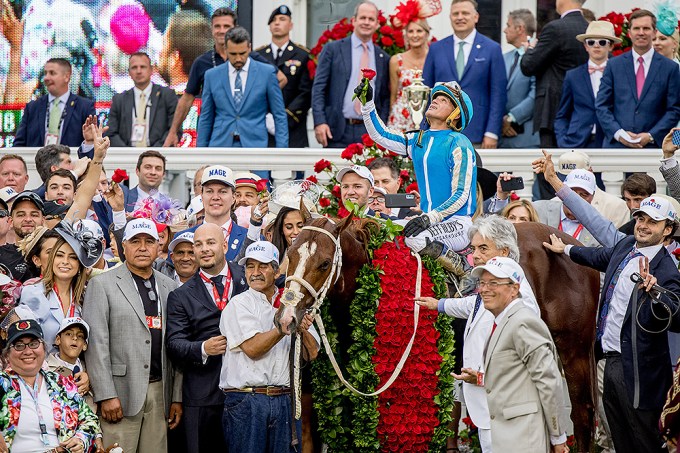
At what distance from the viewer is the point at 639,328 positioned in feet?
36.7

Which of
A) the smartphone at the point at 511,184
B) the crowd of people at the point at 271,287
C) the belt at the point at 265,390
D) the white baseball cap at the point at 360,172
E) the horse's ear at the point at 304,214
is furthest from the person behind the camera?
the smartphone at the point at 511,184

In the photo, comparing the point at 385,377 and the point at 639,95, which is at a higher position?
the point at 639,95

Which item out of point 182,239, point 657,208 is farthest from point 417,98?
point 657,208

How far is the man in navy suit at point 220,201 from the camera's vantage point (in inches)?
512

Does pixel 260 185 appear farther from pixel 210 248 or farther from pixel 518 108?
pixel 518 108

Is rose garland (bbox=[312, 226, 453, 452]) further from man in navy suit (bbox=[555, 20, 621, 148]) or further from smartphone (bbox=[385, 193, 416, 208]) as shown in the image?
man in navy suit (bbox=[555, 20, 621, 148])

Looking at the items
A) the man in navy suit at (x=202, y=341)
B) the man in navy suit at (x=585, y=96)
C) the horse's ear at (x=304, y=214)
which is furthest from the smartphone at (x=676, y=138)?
the man in navy suit at (x=202, y=341)

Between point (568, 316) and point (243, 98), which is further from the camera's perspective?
point (243, 98)

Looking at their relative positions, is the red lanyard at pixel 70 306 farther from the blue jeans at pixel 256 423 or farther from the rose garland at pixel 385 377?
the rose garland at pixel 385 377

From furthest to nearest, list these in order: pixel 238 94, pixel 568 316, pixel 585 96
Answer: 1. pixel 238 94
2. pixel 585 96
3. pixel 568 316

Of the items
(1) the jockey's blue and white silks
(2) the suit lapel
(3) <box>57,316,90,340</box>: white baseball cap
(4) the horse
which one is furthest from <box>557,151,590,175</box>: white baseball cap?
(3) <box>57,316,90,340</box>: white baseball cap

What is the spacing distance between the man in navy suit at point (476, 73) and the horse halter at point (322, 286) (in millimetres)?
4714

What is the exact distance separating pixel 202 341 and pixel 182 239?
1227 millimetres

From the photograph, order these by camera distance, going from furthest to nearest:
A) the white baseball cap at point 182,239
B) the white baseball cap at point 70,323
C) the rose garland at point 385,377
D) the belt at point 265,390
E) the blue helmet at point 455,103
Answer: the white baseball cap at point 182,239
the blue helmet at point 455,103
the rose garland at point 385,377
the belt at point 265,390
the white baseball cap at point 70,323
